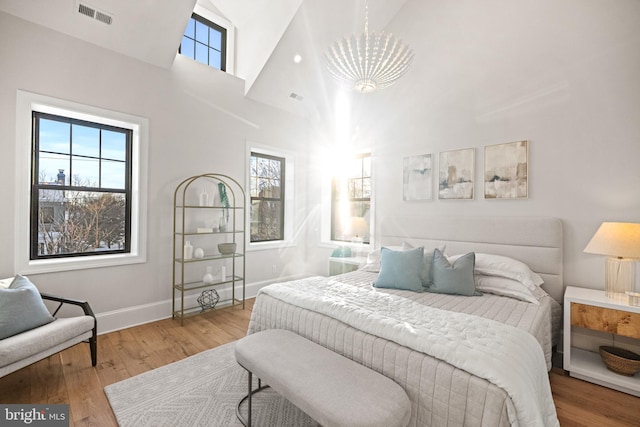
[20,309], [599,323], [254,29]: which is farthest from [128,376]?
[254,29]

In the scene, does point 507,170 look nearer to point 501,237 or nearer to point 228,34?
point 501,237

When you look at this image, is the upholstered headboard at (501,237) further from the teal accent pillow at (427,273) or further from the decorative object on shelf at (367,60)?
the decorative object on shelf at (367,60)

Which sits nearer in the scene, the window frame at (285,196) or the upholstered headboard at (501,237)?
the upholstered headboard at (501,237)

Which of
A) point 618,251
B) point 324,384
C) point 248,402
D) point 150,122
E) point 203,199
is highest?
point 150,122

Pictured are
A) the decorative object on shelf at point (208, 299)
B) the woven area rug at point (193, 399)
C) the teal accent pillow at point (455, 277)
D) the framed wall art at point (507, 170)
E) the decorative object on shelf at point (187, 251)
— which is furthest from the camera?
the decorative object on shelf at point (208, 299)

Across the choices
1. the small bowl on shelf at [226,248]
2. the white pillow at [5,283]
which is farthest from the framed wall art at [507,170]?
the white pillow at [5,283]

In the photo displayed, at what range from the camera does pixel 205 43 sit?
4.02 m

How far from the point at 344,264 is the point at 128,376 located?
2756mm

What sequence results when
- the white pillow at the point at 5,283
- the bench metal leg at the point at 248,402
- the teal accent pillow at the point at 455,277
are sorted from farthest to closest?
the teal accent pillow at the point at 455,277 < the white pillow at the point at 5,283 < the bench metal leg at the point at 248,402

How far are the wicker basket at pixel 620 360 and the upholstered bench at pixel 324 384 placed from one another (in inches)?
79.6

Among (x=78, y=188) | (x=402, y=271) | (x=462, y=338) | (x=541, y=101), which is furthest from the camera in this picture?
(x=78, y=188)

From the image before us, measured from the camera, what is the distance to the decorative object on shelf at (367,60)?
2219mm

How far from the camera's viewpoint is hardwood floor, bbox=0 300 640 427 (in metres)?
1.94

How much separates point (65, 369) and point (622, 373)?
430 cm
